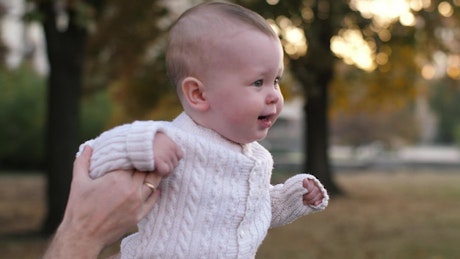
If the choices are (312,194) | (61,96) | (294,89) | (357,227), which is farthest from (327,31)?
(312,194)

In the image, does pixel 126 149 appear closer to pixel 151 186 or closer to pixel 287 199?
pixel 151 186

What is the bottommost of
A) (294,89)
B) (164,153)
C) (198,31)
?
(294,89)

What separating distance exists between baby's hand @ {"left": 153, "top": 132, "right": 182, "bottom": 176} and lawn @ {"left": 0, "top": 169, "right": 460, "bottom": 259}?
10020 mm

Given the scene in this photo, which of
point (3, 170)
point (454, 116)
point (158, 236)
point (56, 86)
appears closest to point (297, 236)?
point (56, 86)

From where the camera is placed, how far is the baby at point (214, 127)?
2.13m

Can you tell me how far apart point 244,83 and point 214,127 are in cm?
15

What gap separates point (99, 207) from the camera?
2076 mm

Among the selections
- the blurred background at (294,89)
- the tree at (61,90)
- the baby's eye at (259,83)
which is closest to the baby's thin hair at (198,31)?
the baby's eye at (259,83)

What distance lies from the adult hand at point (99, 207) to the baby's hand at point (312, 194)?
1.80 ft

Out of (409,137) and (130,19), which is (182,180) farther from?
(409,137)

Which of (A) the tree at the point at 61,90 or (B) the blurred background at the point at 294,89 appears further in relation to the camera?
(B) the blurred background at the point at 294,89

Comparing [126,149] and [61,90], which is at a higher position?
[126,149]

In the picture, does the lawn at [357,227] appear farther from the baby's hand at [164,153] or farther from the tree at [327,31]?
the baby's hand at [164,153]

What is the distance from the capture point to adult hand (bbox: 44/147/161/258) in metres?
2.03
